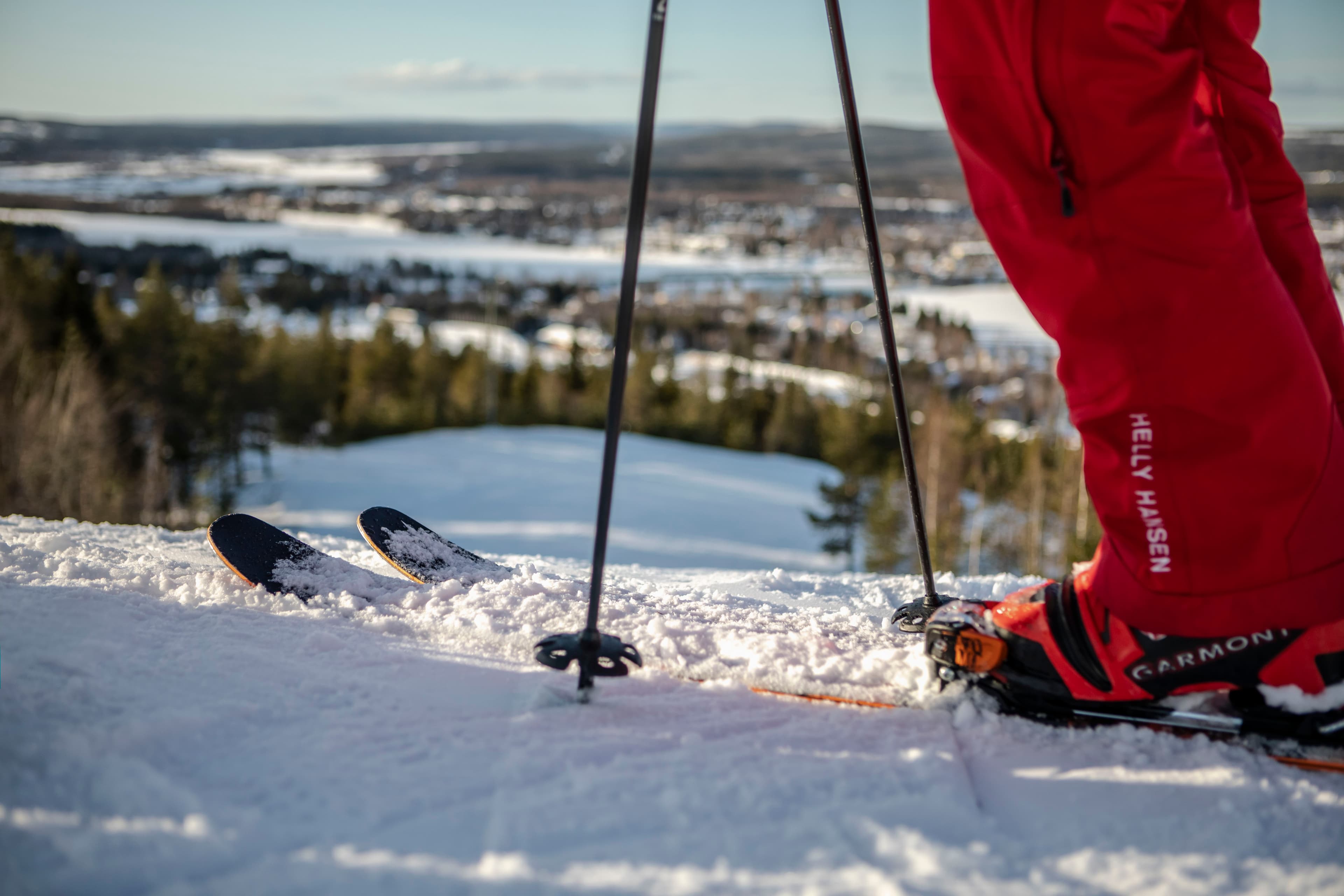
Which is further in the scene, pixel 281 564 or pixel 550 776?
pixel 281 564

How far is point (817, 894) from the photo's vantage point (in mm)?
1039

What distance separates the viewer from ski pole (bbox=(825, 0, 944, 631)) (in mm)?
1851

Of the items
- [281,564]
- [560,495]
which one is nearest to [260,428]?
[560,495]

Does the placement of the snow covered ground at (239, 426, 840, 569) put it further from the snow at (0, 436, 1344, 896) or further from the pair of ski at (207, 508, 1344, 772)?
the snow at (0, 436, 1344, 896)

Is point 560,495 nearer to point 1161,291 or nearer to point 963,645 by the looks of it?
point 963,645

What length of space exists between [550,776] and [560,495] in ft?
66.8

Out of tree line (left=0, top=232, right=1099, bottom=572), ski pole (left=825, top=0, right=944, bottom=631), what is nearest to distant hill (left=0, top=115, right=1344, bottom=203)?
tree line (left=0, top=232, right=1099, bottom=572)

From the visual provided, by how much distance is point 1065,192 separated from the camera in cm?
126

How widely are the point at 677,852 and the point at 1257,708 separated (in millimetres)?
1066

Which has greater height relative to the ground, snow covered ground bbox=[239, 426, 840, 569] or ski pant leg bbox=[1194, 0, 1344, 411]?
ski pant leg bbox=[1194, 0, 1344, 411]

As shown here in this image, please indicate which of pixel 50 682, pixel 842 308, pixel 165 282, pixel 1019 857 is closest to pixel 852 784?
pixel 1019 857

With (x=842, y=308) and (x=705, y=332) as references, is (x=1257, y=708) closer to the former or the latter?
(x=705, y=332)

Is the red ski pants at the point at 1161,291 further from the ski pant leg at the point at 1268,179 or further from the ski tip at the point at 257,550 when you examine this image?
the ski tip at the point at 257,550

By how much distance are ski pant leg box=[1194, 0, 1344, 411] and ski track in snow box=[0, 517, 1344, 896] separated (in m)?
0.79
